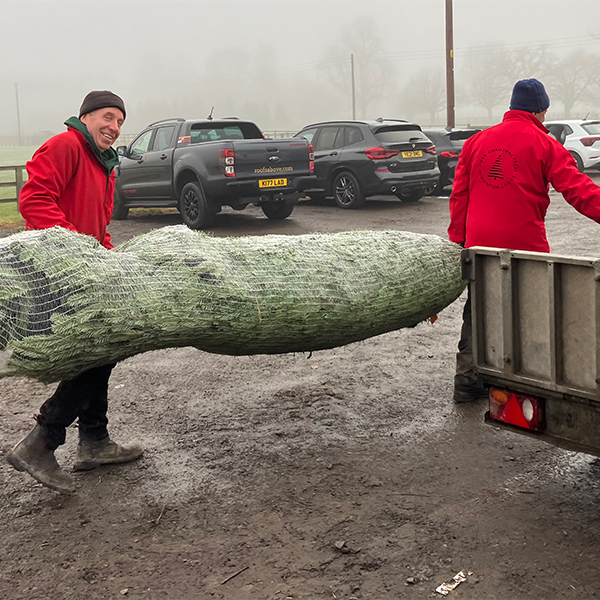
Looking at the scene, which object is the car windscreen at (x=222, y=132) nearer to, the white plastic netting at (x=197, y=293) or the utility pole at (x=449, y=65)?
the white plastic netting at (x=197, y=293)

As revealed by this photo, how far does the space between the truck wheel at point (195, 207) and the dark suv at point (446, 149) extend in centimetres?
672

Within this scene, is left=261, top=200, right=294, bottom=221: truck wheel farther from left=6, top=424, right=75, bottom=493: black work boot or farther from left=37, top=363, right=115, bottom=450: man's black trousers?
left=6, top=424, right=75, bottom=493: black work boot

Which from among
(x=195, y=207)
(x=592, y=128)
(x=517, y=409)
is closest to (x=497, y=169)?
(x=517, y=409)

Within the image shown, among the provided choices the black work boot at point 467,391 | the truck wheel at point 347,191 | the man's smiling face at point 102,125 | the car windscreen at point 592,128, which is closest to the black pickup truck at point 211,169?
the truck wheel at point 347,191

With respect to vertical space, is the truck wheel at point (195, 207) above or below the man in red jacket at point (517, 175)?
below

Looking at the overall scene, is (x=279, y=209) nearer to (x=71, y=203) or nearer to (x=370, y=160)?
(x=370, y=160)

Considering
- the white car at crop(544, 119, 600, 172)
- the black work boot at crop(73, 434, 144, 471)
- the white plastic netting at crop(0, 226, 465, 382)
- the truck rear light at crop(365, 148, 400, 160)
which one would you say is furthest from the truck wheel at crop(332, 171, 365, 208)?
the black work boot at crop(73, 434, 144, 471)

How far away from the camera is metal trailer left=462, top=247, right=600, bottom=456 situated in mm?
3080

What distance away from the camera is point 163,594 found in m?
2.86

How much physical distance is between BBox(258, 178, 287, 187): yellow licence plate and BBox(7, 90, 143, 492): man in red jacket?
9.26 m

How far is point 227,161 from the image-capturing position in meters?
12.9

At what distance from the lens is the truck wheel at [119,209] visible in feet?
51.2

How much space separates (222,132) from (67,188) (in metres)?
10.8

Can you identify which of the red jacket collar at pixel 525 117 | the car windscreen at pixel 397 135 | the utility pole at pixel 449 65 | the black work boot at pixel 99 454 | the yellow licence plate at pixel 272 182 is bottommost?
the black work boot at pixel 99 454
